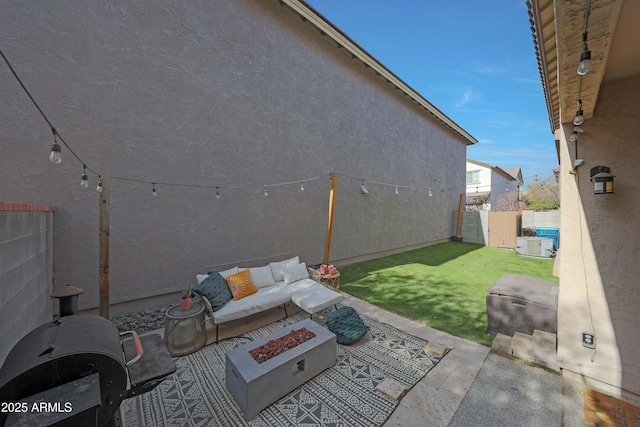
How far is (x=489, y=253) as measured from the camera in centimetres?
1126

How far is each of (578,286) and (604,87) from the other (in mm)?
2242

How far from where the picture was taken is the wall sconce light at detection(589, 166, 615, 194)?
2633 mm

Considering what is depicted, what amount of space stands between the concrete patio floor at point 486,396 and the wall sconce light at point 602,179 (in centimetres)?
219

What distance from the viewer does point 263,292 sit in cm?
466

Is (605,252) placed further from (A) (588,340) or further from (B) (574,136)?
(B) (574,136)

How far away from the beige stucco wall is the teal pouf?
243 centimetres

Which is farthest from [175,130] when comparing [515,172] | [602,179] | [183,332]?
[515,172]

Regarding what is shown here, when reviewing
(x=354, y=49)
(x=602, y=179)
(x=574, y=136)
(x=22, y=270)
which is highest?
(x=354, y=49)

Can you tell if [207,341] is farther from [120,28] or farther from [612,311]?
[120,28]

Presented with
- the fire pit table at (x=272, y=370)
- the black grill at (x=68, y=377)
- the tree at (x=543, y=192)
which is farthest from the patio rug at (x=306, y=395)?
the tree at (x=543, y=192)

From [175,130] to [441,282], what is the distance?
7389mm

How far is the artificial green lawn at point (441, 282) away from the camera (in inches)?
178

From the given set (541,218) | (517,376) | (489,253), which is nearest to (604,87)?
(517,376)

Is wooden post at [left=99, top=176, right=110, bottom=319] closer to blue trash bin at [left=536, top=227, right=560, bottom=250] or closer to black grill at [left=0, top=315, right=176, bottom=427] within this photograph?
black grill at [left=0, top=315, right=176, bottom=427]
